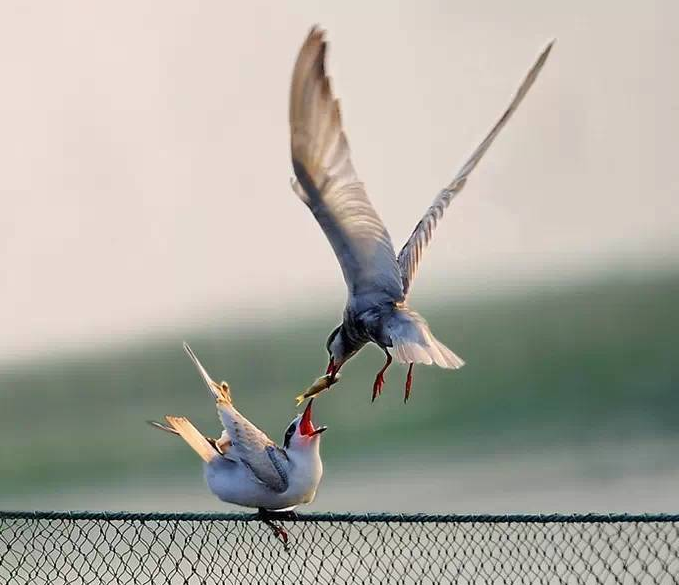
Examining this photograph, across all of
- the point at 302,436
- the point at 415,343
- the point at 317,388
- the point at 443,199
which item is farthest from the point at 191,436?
the point at 443,199

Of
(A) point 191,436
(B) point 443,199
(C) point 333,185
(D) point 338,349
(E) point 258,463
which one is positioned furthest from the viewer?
(B) point 443,199

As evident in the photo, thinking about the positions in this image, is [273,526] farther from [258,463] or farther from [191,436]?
[191,436]

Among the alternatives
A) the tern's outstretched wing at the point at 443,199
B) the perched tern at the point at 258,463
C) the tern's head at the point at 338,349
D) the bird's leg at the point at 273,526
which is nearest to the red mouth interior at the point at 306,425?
the perched tern at the point at 258,463

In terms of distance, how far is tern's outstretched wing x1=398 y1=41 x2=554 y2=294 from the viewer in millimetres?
4890

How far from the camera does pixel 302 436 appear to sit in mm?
4078

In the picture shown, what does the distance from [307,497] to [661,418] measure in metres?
5.91

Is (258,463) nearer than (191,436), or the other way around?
(258,463)

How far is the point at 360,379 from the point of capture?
33.9 ft

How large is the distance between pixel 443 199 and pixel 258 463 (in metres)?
1.55

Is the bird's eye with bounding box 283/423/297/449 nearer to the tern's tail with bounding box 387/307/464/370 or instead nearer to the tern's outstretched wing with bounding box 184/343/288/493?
the tern's outstretched wing with bounding box 184/343/288/493

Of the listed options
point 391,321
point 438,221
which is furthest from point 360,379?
point 391,321

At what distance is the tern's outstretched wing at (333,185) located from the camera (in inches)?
154

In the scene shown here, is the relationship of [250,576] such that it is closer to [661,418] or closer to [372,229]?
[372,229]

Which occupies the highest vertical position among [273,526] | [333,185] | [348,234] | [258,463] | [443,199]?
[333,185]
